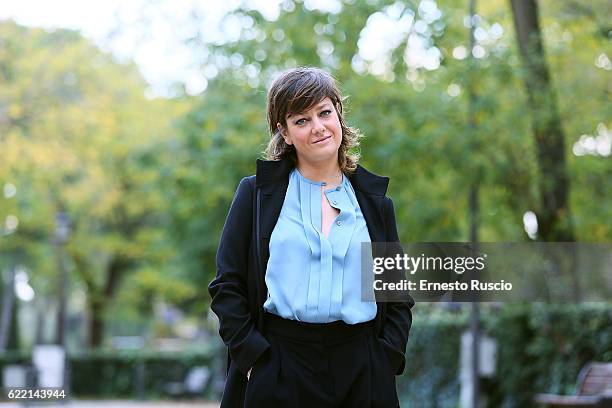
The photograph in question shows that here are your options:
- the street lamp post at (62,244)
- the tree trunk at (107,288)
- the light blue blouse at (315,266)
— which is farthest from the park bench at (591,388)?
the tree trunk at (107,288)

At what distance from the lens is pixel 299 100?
136 inches

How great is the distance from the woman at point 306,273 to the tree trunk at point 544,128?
12.5 meters

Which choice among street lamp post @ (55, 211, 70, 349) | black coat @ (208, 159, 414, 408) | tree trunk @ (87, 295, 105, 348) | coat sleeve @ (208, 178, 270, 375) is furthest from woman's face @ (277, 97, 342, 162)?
tree trunk @ (87, 295, 105, 348)

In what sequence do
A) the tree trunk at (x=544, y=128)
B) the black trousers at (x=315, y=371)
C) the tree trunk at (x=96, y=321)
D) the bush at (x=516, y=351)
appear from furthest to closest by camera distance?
the tree trunk at (x=96, y=321)
the tree trunk at (x=544, y=128)
the bush at (x=516, y=351)
the black trousers at (x=315, y=371)

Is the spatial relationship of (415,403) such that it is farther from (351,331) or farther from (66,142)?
(351,331)

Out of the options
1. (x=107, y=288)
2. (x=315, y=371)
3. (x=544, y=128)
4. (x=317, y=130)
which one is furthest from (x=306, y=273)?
(x=107, y=288)

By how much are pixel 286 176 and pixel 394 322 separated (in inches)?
22.3

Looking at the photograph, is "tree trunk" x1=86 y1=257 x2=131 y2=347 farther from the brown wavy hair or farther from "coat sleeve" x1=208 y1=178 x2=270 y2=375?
"coat sleeve" x1=208 y1=178 x2=270 y2=375

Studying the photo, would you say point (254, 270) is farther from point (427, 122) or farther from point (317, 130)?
point (427, 122)

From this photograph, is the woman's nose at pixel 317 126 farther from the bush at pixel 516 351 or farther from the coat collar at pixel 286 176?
the bush at pixel 516 351

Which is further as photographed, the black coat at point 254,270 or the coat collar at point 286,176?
the coat collar at point 286,176

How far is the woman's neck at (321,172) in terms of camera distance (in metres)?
3.55

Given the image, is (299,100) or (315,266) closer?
(315,266)

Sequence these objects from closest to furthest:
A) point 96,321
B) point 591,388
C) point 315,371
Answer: point 315,371, point 591,388, point 96,321
